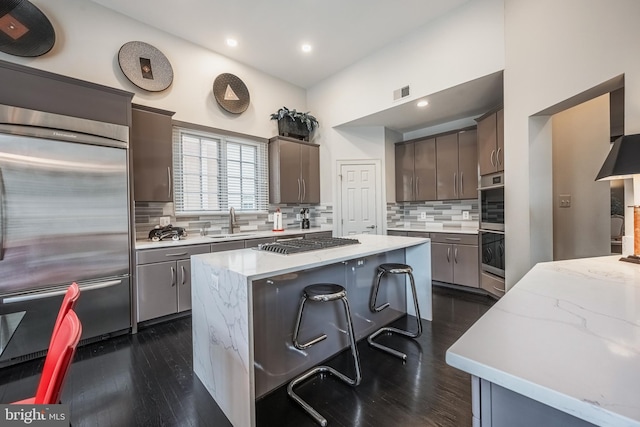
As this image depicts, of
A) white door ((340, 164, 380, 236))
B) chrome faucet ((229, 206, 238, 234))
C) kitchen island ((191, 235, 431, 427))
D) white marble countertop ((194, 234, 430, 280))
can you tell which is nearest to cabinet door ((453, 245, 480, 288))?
white door ((340, 164, 380, 236))

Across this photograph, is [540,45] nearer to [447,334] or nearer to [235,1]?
[447,334]

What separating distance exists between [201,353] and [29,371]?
56.1 inches

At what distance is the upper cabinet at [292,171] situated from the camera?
14.0ft

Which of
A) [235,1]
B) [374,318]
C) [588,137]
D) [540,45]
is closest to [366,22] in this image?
[235,1]

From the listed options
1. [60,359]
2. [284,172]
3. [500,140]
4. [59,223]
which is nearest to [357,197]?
[284,172]

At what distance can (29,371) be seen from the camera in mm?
2021

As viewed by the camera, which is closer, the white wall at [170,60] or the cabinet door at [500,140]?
the white wall at [170,60]

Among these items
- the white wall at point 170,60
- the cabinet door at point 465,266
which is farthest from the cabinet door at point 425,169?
the white wall at point 170,60

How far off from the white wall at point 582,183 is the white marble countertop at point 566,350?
103 inches

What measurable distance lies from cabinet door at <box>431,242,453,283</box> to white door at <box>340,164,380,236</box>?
113cm

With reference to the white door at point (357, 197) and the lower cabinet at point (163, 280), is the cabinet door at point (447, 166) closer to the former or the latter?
the white door at point (357, 197)

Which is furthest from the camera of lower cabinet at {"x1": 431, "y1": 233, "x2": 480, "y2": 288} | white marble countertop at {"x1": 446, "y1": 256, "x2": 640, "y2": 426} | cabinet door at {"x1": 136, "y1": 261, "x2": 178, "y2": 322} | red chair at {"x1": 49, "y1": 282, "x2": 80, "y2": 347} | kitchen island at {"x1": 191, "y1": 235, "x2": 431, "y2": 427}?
lower cabinet at {"x1": 431, "y1": 233, "x2": 480, "y2": 288}

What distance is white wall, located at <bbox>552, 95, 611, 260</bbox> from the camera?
9.53ft

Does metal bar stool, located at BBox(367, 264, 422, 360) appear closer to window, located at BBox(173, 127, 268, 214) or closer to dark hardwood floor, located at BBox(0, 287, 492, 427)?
dark hardwood floor, located at BBox(0, 287, 492, 427)
